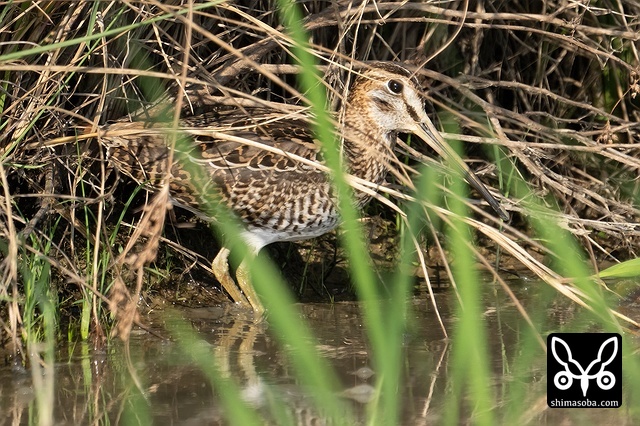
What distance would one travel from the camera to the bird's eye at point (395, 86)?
219 inches

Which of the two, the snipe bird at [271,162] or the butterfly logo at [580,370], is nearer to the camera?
the butterfly logo at [580,370]

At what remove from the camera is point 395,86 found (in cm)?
557

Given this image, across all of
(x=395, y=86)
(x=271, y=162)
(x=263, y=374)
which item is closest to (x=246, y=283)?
(x=271, y=162)

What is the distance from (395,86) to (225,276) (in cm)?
131

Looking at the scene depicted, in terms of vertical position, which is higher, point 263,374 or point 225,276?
point 225,276

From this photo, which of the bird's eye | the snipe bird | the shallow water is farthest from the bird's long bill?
the shallow water

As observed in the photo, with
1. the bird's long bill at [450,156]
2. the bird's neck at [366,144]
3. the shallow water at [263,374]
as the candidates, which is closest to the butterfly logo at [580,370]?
the shallow water at [263,374]

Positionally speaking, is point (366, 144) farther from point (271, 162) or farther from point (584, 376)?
point (584, 376)

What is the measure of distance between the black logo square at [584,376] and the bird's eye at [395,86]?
1626mm

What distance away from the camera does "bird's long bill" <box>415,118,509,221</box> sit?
5.23 meters

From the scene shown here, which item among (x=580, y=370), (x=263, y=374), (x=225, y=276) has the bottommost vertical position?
(x=263, y=374)

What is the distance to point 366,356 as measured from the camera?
493 cm

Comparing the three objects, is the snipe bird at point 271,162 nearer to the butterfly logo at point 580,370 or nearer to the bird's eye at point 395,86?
the bird's eye at point 395,86

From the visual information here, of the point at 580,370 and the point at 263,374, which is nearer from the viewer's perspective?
the point at 580,370
